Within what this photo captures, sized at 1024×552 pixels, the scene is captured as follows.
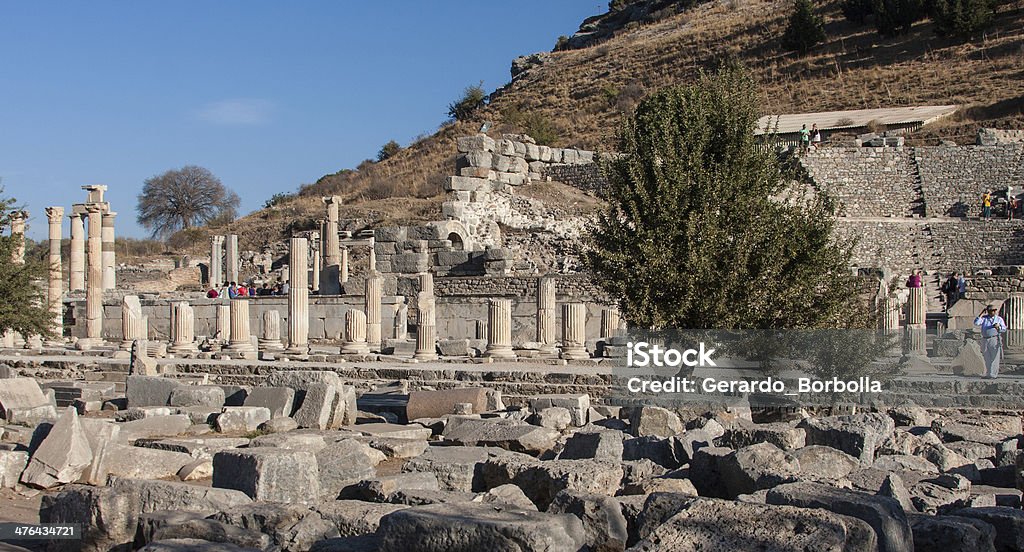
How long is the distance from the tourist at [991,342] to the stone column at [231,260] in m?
32.0

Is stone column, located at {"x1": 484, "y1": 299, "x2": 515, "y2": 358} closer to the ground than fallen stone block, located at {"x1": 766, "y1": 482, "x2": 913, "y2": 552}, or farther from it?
farther from it

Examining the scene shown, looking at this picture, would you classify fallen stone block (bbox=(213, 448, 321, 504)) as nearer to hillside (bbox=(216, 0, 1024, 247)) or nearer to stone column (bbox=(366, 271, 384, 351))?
stone column (bbox=(366, 271, 384, 351))

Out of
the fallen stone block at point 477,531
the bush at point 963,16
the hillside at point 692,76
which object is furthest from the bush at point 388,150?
the fallen stone block at point 477,531

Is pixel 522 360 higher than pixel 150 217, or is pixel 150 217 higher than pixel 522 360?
pixel 150 217

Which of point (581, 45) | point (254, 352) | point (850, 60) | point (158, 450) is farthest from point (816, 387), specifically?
point (581, 45)

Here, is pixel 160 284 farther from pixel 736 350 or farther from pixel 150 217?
pixel 736 350

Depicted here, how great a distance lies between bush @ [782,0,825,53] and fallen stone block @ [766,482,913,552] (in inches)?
2503

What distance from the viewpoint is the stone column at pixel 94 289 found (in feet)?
101

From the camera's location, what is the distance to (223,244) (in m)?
46.2

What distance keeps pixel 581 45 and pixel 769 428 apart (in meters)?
84.3

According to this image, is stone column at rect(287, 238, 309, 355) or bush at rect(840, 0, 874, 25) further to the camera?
bush at rect(840, 0, 874, 25)

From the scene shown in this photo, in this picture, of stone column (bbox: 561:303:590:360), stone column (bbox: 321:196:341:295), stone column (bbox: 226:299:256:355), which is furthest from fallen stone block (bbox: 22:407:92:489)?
stone column (bbox: 321:196:341:295)

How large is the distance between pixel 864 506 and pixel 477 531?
2391mm

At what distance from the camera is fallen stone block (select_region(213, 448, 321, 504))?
10.1 metres
